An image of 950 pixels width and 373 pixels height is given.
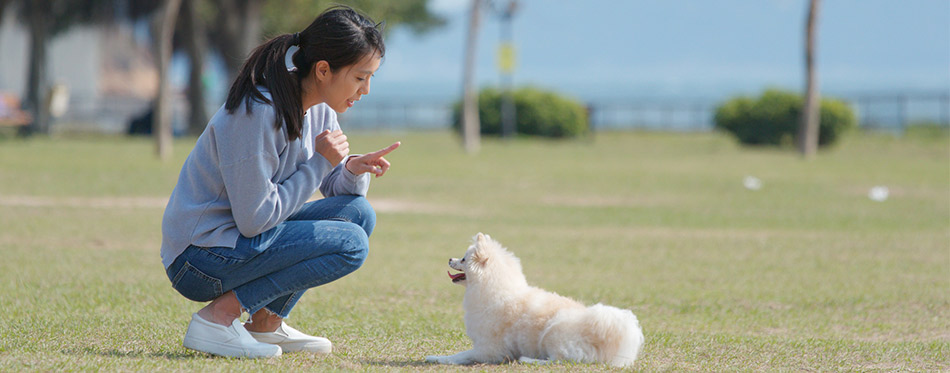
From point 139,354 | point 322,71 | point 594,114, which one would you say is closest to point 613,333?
point 322,71

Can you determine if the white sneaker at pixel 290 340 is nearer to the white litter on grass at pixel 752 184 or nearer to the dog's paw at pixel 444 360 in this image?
the dog's paw at pixel 444 360

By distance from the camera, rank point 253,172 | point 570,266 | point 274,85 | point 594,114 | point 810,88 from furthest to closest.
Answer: point 594,114
point 810,88
point 570,266
point 274,85
point 253,172

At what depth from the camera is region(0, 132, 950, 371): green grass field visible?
514cm

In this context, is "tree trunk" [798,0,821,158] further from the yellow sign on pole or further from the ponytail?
the ponytail

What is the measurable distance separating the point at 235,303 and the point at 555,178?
1477 cm

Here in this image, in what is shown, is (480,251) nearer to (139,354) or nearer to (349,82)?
(349,82)

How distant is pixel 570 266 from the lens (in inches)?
351

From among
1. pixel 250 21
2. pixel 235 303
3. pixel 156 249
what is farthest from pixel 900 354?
pixel 250 21

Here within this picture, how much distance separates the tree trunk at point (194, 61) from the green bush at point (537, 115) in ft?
28.1

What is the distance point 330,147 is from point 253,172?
0.33m

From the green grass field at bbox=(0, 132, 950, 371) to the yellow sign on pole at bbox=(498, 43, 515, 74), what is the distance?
12.8m

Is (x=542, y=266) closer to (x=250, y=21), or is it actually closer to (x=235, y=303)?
(x=235, y=303)

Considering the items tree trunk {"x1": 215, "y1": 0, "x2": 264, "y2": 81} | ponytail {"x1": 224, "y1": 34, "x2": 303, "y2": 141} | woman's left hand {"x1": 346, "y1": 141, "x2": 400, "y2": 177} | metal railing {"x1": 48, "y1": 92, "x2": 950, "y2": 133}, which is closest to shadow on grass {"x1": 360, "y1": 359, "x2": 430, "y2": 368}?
woman's left hand {"x1": 346, "y1": 141, "x2": 400, "y2": 177}

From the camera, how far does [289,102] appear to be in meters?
4.29
